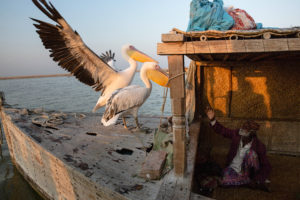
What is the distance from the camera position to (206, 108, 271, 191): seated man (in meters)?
2.57

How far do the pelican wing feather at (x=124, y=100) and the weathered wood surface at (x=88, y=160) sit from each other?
21.9 inches

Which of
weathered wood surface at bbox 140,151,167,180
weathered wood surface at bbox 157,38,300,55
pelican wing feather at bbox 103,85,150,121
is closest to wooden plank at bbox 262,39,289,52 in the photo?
weathered wood surface at bbox 157,38,300,55

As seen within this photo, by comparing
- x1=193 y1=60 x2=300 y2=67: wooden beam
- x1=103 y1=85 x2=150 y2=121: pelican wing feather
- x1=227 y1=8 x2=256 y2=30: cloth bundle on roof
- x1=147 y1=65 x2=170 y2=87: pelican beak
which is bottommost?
x1=103 y1=85 x2=150 y2=121: pelican wing feather

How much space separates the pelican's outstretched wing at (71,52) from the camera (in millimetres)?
3814

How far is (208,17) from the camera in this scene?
2.42m

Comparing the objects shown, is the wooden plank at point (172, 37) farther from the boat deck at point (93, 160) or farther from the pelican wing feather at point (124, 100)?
the pelican wing feather at point (124, 100)

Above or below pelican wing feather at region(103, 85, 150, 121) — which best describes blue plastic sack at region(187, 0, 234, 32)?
above

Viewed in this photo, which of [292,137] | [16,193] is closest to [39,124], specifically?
[16,193]

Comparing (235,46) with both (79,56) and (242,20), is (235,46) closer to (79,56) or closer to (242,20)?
(242,20)

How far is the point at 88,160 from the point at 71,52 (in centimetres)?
262

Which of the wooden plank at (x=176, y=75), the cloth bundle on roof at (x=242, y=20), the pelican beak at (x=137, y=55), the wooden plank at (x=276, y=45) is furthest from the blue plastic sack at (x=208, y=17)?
the pelican beak at (x=137, y=55)

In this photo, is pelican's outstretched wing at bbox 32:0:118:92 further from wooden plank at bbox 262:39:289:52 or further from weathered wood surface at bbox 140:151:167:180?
wooden plank at bbox 262:39:289:52

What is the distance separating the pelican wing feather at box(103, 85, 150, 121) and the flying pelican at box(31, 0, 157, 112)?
932 mm

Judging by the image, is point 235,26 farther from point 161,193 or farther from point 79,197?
point 79,197
